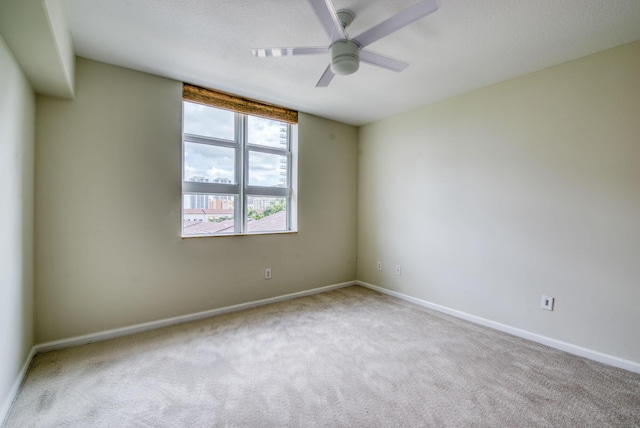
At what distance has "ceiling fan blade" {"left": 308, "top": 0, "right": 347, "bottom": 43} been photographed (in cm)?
139

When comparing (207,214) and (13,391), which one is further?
(207,214)

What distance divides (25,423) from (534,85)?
4380 mm

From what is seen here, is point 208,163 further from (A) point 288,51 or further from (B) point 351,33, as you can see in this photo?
(B) point 351,33

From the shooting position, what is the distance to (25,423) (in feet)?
4.88

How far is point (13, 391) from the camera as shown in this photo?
1.68 meters

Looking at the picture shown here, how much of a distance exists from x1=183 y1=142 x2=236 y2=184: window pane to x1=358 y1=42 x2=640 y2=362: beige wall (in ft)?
7.18

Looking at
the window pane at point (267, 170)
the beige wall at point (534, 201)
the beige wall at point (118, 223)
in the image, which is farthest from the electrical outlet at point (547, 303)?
the window pane at point (267, 170)

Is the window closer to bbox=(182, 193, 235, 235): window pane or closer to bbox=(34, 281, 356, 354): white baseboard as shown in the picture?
bbox=(182, 193, 235, 235): window pane

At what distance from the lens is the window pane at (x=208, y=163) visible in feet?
9.66

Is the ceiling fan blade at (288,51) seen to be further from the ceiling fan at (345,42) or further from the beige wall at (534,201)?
the beige wall at (534,201)

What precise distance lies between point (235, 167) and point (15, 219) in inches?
72.8

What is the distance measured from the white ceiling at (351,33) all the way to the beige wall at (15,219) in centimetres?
63

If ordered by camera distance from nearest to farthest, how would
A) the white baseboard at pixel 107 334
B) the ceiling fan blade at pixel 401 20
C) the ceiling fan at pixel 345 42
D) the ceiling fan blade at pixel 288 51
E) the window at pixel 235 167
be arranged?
the ceiling fan blade at pixel 401 20 → the ceiling fan at pixel 345 42 → the white baseboard at pixel 107 334 → the ceiling fan blade at pixel 288 51 → the window at pixel 235 167

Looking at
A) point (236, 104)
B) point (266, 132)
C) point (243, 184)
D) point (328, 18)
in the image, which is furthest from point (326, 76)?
point (243, 184)
